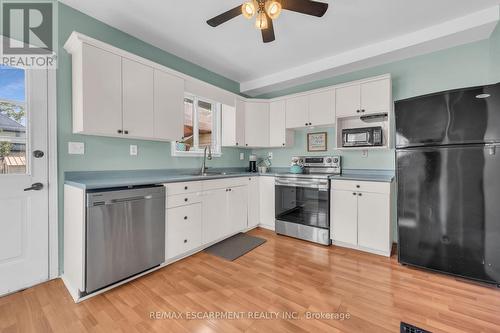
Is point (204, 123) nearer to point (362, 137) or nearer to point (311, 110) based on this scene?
point (311, 110)

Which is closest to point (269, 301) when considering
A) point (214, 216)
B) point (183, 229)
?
point (183, 229)

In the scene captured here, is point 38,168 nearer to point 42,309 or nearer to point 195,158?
point 42,309

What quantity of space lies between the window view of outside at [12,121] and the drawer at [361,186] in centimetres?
335

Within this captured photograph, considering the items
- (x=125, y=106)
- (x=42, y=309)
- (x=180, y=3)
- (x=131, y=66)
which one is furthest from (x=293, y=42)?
(x=42, y=309)

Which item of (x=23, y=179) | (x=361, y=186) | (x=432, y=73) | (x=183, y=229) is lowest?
(x=183, y=229)

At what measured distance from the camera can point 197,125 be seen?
341cm

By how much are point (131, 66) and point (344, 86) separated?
8.93ft

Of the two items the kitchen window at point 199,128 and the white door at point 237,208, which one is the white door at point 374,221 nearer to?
the white door at point 237,208

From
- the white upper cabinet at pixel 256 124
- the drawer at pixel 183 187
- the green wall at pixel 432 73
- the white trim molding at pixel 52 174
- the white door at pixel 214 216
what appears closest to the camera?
the white trim molding at pixel 52 174

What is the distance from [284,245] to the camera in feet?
A: 9.44

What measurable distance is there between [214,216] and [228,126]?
5.38 ft

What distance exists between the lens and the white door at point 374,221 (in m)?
2.47

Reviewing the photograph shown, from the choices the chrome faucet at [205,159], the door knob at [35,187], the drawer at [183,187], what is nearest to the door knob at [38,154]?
the door knob at [35,187]

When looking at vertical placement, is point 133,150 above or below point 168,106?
below
